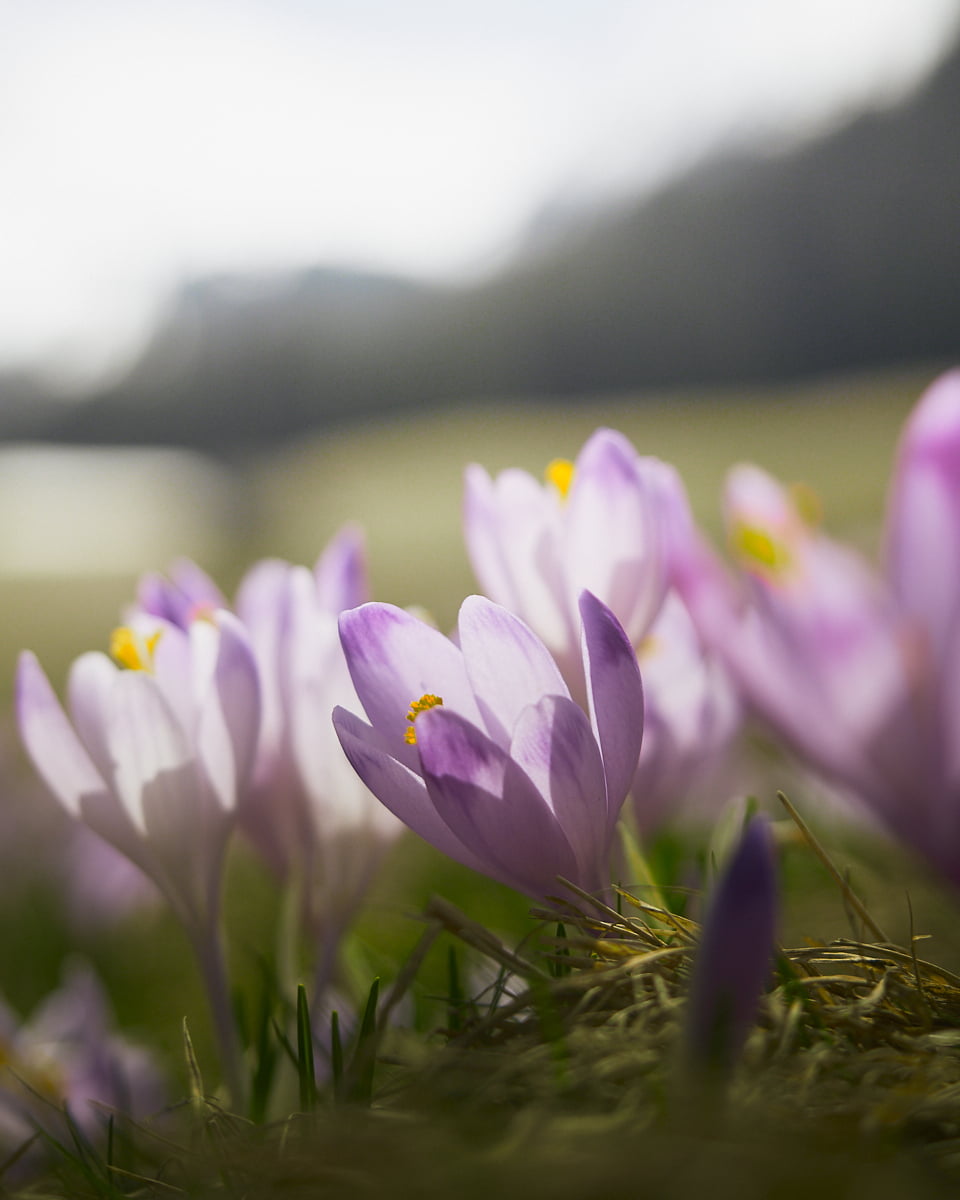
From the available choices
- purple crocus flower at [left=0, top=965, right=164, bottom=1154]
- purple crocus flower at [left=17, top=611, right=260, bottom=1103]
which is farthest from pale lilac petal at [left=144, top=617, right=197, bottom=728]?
purple crocus flower at [left=0, top=965, right=164, bottom=1154]

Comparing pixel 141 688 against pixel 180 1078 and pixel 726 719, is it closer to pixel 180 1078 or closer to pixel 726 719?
pixel 726 719

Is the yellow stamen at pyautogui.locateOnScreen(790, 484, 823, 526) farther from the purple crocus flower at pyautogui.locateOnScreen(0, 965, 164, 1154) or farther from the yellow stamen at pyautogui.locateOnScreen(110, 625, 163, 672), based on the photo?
the purple crocus flower at pyautogui.locateOnScreen(0, 965, 164, 1154)

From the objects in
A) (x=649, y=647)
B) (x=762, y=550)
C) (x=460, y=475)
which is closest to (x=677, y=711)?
(x=649, y=647)

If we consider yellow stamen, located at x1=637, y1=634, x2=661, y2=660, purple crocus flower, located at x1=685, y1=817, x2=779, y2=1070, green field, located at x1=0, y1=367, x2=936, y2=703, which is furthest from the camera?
green field, located at x1=0, y1=367, x2=936, y2=703

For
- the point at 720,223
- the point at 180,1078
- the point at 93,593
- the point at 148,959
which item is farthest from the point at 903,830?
the point at 720,223

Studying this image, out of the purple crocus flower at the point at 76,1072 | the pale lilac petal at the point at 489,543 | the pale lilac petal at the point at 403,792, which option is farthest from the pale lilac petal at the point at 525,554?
the purple crocus flower at the point at 76,1072

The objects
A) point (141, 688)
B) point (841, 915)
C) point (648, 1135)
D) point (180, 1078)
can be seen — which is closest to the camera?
point (648, 1135)
